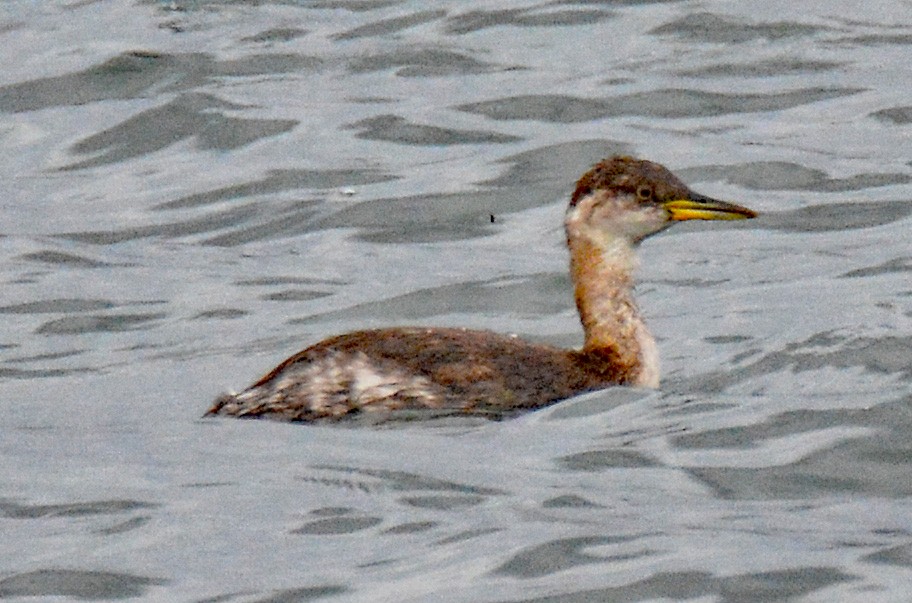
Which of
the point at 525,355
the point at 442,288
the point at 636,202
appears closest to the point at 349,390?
the point at 525,355

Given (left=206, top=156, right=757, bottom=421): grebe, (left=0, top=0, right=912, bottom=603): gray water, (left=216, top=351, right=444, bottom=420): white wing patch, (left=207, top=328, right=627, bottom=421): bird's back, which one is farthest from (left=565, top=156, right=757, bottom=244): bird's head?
(left=216, top=351, right=444, bottom=420): white wing patch

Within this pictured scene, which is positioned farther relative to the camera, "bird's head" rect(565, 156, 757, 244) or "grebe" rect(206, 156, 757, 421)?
"bird's head" rect(565, 156, 757, 244)

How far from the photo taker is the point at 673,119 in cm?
1678

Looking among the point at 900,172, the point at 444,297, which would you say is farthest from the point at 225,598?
the point at 900,172

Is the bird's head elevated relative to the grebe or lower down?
elevated

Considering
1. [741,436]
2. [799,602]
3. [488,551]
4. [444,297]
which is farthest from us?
[444,297]

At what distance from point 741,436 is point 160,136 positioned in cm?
770

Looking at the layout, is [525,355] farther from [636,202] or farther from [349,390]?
[636,202]

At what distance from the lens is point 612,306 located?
11641 millimetres

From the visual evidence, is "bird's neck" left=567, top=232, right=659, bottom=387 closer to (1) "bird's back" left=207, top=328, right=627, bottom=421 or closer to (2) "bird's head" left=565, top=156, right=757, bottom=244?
(2) "bird's head" left=565, top=156, right=757, bottom=244

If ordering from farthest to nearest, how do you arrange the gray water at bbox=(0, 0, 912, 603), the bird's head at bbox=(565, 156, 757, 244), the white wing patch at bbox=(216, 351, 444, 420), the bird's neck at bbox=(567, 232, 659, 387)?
the bird's head at bbox=(565, 156, 757, 244) < the bird's neck at bbox=(567, 232, 659, 387) < the white wing patch at bbox=(216, 351, 444, 420) < the gray water at bbox=(0, 0, 912, 603)

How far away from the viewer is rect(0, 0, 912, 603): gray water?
345 inches

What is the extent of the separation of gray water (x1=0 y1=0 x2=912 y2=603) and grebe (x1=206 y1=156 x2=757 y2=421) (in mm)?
145

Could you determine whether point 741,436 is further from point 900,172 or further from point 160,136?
point 160,136
